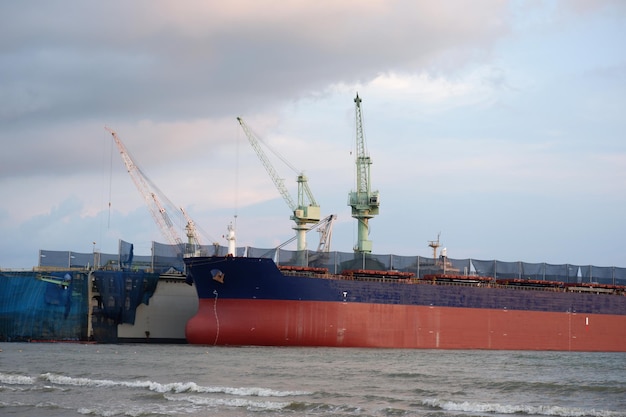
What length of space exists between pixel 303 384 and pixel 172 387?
4.39 metres

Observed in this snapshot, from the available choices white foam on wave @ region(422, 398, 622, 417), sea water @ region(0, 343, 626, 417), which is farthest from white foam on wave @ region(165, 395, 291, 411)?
white foam on wave @ region(422, 398, 622, 417)

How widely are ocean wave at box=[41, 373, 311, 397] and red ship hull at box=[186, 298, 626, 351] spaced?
15869 mm

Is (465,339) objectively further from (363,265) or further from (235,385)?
(235,385)

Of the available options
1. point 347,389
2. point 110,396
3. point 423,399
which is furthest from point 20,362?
point 423,399

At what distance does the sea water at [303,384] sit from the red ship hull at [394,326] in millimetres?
3316

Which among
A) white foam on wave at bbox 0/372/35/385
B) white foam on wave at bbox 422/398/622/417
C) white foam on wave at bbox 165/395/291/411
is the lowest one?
white foam on wave at bbox 0/372/35/385

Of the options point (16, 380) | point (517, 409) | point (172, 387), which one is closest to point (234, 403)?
point (172, 387)

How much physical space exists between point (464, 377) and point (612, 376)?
19.7ft

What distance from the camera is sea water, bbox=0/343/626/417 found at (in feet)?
82.1

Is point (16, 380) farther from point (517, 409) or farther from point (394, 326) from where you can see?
point (394, 326)

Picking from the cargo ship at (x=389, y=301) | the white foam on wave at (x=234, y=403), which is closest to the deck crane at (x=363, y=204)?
the cargo ship at (x=389, y=301)

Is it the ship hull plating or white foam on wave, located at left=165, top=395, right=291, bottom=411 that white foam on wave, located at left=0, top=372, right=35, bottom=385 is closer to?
white foam on wave, located at left=165, top=395, right=291, bottom=411

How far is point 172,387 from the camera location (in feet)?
96.7

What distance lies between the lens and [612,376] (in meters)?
34.2
